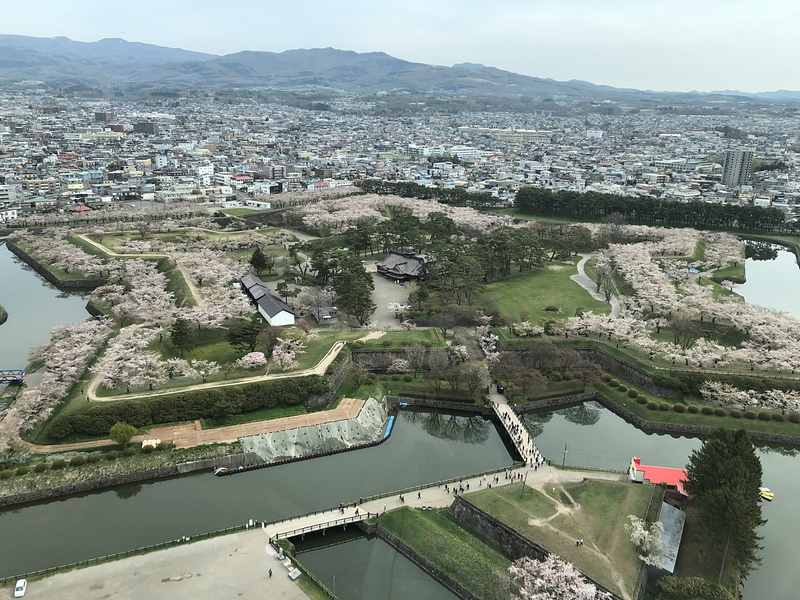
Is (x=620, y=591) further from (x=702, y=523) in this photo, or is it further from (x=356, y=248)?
(x=356, y=248)

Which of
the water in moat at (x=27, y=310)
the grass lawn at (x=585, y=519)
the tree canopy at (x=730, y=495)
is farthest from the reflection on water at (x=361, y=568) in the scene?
the water in moat at (x=27, y=310)

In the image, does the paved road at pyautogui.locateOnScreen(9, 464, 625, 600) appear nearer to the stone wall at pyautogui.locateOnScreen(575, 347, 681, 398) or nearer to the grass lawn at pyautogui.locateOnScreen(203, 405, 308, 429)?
the grass lawn at pyautogui.locateOnScreen(203, 405, 308, 429)

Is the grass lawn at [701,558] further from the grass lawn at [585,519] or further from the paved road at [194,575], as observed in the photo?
the paved road at [194,575]

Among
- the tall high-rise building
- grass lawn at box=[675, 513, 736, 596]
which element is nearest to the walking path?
grass lawn at box=[675, 513, 736, 596]

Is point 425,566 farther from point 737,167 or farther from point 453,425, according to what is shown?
point 737,167

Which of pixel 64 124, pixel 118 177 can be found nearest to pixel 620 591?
pixel 118 177

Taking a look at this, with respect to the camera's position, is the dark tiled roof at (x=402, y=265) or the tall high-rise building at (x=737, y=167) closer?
the dark tiled roof at (x=402, y=265)

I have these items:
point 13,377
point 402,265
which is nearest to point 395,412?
point 402,265
